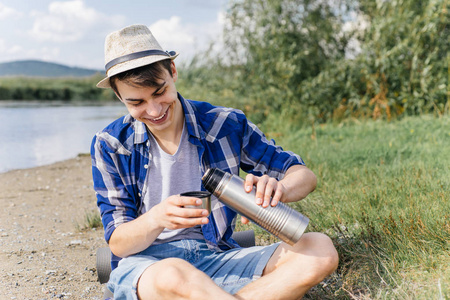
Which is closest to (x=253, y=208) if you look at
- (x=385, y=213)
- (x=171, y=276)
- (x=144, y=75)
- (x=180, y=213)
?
(x=180, y=213)

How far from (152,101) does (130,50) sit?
0.94 ft

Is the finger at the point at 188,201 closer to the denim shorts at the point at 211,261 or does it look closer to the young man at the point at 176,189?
the young man at the point at 176,189

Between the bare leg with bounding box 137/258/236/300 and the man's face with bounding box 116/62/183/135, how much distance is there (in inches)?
29.0

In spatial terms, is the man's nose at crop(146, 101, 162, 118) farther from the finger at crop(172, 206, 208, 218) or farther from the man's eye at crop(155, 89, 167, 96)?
the finger at crop(172, 206, 208, 218)

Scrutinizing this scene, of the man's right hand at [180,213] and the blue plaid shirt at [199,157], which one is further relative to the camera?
the blue plaid shirt at [199,157]

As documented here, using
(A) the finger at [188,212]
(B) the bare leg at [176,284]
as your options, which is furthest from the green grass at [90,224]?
(A) the finger at [188,212]

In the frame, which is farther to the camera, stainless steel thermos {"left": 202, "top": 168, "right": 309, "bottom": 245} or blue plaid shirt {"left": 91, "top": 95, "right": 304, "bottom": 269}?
blue plaid shirt {"left": 91, "top": 95, "right": 304, "bottom": 269}

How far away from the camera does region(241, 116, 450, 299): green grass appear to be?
8.05ft

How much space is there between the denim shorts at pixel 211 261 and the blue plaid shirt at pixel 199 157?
0.26 ft

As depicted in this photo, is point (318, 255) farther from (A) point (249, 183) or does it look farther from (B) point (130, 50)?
(B) point (130, 50)

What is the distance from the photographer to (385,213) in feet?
10.5

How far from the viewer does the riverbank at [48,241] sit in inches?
128

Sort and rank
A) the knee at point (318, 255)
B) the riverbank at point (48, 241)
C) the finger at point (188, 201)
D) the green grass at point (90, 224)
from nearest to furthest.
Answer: the finger at point (188, 201) < the knee at point (318, 255) < the riverbank at point (48, 241) < the green grass at point (90, 224)

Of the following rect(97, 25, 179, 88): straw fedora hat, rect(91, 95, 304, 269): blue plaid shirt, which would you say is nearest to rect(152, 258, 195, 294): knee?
rect(91, 95, 304, 269): blue plaid shirt
